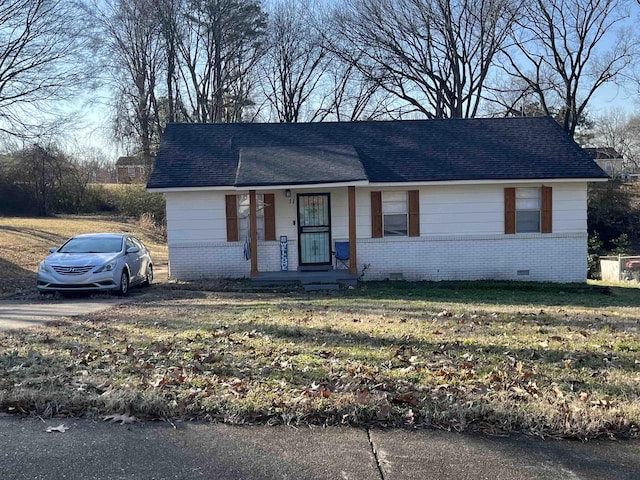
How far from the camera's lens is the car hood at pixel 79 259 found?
12.6 meters

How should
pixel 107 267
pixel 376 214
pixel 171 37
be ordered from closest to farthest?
pixel 107 267 → pixel 376 214 → pixel 171 37

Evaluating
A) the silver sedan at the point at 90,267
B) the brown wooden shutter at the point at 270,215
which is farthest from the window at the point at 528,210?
the silver sedan at the point at 90,267

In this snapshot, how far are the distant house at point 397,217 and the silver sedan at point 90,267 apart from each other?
8.41 feet

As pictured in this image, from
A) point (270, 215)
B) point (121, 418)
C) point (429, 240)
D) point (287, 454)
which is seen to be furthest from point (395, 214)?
point (287, 454)

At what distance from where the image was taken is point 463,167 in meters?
16.5

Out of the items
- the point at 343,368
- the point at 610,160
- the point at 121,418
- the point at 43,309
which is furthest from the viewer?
→ the point at 610,160

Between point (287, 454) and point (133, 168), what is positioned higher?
point (133, 168)

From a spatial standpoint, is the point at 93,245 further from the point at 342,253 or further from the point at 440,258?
the point at 440,258

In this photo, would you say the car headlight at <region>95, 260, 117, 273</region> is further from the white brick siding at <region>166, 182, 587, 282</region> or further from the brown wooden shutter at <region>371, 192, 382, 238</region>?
the brown wooden shutter at <region>371, 192, 382, 238</region>

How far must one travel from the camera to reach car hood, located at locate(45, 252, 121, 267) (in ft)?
41.4

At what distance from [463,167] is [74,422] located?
1394 cm

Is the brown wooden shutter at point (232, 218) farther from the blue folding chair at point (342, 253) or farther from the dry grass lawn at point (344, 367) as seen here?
the dry grass lawn at point (344, 367)

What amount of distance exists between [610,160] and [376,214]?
45185 millimetres

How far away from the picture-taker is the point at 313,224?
16453 millimetres
